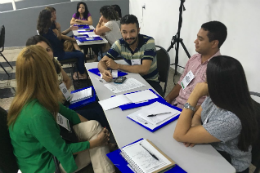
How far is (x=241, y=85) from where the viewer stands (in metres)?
0.87

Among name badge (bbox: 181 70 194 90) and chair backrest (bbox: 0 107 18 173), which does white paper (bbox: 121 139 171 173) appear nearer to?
chair backrest (bbox: 0 107 18 173)

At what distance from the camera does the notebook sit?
85 cm

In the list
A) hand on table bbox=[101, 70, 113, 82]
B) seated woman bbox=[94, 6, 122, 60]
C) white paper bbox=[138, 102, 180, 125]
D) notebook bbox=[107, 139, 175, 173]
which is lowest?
notebook bbox=[107, 139, 175, 173]

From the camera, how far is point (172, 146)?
1015 millimetres

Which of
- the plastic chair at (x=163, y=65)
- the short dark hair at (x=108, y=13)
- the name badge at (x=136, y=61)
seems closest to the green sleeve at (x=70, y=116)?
the name badge at (x=136, y=61)

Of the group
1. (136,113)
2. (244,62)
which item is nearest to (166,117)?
(136,113)

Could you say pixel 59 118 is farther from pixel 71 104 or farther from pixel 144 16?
pixel 144 16

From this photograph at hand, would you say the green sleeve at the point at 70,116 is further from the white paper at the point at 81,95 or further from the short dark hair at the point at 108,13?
the short dark hair at the point at 108,13

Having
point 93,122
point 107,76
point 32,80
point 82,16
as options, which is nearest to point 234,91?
point 93,122

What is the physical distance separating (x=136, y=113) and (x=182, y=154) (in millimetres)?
419

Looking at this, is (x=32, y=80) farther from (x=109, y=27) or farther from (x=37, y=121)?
(x=109, y=27)

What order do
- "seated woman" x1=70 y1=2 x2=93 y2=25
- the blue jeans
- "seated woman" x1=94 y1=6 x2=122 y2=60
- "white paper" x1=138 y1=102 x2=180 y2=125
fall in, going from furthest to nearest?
"seated woman" x1=70 y1=2 x2=93 y2=25 < "seated woman" x1=94 y1=6 x2=122 y2=60 < the blue jeans < "white paper" x1=138 y1=102 x2=180 y2=125

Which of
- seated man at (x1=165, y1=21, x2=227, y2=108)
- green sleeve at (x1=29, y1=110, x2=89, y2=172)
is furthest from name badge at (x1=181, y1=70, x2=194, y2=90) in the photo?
green sleeve at (x1=29, y1=110, x2=89, y2=172)

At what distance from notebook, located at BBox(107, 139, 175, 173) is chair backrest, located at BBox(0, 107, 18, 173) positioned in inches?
24.1
